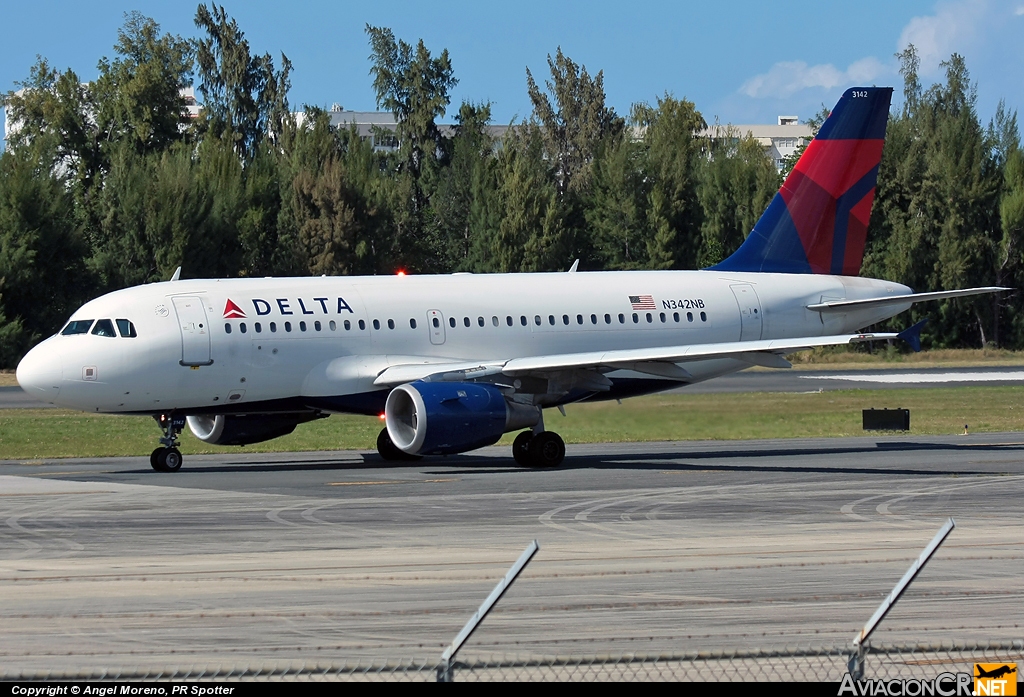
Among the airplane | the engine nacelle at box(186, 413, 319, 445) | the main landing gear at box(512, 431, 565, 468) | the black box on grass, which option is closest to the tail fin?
the airplane

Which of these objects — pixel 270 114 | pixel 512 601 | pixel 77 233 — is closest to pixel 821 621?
pixel 512 601

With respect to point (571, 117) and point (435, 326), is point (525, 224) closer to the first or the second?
point (571, 117)

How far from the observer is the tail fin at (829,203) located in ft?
117

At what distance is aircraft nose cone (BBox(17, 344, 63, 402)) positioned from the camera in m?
27.5

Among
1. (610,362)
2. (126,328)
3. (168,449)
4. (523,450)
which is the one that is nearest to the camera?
(126,328)

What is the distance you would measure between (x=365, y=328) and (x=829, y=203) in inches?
498

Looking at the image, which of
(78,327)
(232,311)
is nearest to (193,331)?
(232,311)

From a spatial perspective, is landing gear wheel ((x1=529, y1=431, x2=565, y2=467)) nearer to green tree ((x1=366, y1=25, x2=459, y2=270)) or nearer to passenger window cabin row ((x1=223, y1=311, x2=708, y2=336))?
passenger window cabin row ((x1=223, y1=311, x2=708, y2=336))

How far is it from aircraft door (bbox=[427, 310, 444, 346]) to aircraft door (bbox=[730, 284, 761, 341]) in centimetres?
731

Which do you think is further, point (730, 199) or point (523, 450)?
point (730, 199)

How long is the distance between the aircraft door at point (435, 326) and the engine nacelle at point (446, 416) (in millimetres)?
2200

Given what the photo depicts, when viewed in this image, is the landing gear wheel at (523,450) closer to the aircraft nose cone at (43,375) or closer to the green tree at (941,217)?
the aircraft nose cone at (43,375)

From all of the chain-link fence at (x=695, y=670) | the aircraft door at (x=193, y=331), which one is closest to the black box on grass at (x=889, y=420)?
the aircraft door at (x=193, y=331)

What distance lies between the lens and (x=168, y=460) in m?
28.8
